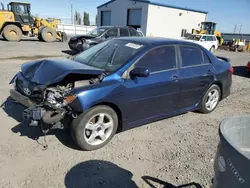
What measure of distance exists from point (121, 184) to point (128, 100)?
4.11 ft

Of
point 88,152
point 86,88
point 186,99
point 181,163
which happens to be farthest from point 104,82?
point 186,99

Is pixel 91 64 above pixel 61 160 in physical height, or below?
above

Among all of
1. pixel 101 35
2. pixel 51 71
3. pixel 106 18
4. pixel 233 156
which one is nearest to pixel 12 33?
pixel 101 35

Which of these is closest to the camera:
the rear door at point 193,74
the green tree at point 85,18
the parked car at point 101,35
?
the rear door at point 193,74

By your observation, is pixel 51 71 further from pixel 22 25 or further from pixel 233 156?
pixel 22 25

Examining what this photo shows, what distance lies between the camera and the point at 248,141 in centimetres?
156

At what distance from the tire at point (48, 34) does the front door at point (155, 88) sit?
17174 mm

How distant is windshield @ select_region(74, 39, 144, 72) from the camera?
3.60m

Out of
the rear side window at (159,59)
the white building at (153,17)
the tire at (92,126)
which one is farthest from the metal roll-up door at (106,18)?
the tire at (92,126)

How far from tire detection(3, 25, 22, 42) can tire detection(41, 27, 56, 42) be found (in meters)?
1.85

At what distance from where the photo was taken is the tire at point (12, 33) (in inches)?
675

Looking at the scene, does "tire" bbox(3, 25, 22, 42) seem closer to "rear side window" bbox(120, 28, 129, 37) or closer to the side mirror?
"rear side window" bbox(120, 28, 129, 37)

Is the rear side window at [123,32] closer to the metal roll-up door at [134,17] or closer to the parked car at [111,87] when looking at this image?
the parked car at [111,87]

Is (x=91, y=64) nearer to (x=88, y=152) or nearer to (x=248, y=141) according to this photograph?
(x=88, y=152)
